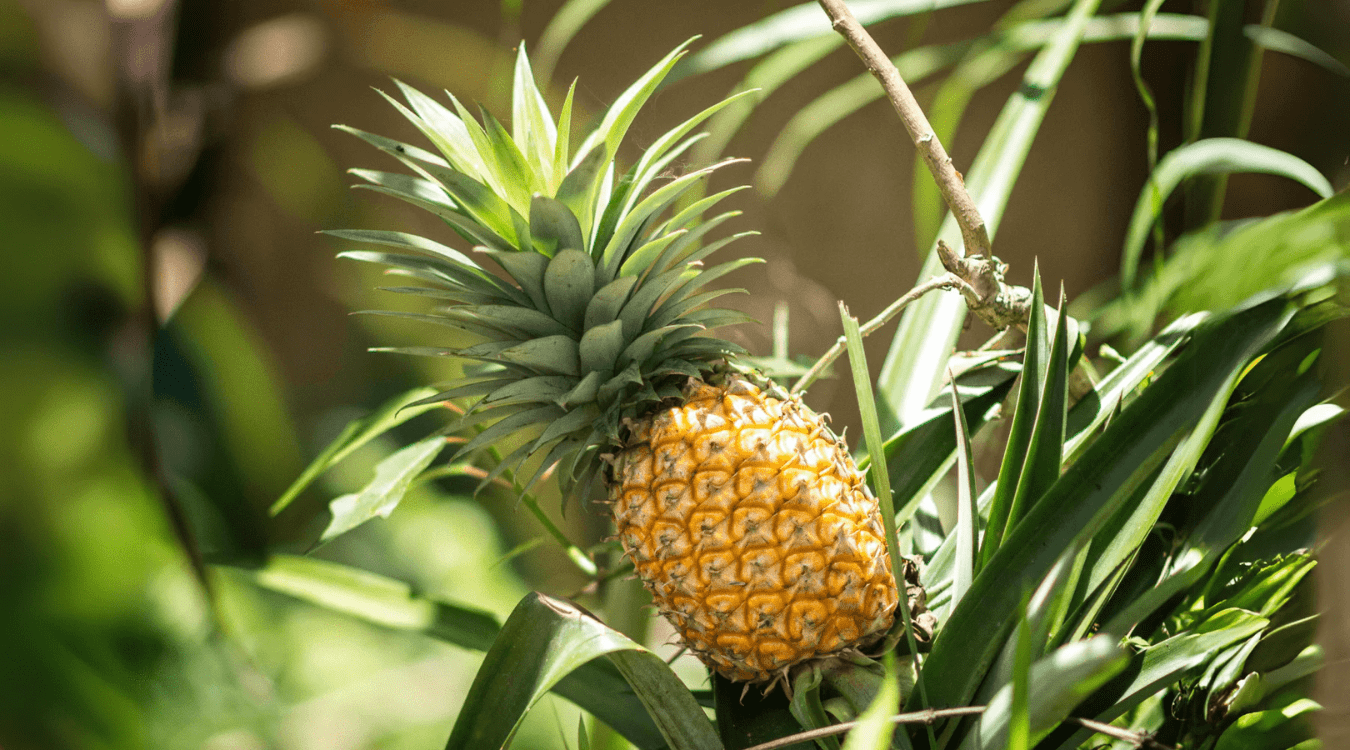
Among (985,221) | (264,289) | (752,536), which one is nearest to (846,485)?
(752,536)

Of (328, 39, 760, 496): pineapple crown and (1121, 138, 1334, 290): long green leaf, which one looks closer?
(328, 39, 760, 496): pineapple crown

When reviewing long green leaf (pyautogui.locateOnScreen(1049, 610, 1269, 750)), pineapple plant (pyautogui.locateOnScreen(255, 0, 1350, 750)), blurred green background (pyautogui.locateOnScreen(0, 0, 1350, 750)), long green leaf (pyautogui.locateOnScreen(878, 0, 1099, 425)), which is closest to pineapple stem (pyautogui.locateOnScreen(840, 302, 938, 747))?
pineapple plant (pyautogui.locateOnScreen(255, 0, 1350, 750))

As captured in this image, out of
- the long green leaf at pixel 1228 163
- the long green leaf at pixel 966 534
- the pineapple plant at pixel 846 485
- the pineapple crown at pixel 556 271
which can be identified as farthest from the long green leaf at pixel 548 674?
the long green leaf at pixel 1228 163

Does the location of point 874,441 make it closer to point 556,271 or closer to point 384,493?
point 556,271

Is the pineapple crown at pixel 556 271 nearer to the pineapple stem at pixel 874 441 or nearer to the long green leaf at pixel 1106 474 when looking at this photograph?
the pineapple stem at pixel 874 441

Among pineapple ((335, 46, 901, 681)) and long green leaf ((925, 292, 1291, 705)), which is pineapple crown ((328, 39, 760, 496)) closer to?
pineapple ((335, 46, 901, 681))

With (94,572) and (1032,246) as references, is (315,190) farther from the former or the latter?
(1032,246)
